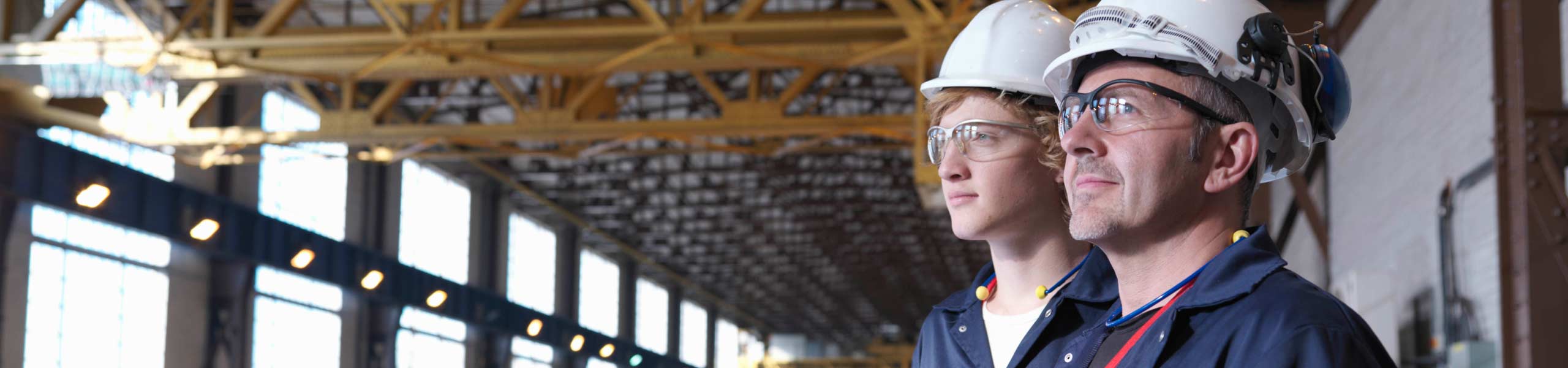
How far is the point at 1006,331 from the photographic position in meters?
3.55

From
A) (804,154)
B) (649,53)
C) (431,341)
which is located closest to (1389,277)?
(649,53)

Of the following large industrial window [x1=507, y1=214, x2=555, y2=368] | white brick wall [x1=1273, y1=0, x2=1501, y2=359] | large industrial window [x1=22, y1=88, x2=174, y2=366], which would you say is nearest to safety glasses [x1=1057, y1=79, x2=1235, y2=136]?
white brick wall [x1=1273, y1=0, x2=1501, y2=359]

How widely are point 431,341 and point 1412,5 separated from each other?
25.0 meters

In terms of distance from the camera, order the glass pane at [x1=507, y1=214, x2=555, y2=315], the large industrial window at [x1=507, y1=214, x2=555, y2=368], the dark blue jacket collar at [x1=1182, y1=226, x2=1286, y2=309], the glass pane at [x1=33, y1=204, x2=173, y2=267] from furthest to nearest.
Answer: the glass pane at [x1=507, y1=214, x2=555, y2=315]
the large industrial window at [x1=507, y1=214, x2=555, y2=368]
the glass pane at [x1=33, y1=204, x2=173, y2=267]
the dark blue jacket collar at [x1=1182, y1=226, x2=1286, y2=309]

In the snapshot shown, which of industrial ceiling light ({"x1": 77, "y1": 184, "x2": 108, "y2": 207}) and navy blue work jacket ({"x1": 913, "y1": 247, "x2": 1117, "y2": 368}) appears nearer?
navy blue work jacket ({"x1": 913, "y1": 247, "x2": 1117, "y2": 368})

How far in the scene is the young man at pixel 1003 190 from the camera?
11.7 feet

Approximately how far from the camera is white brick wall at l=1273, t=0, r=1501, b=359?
11828 mm

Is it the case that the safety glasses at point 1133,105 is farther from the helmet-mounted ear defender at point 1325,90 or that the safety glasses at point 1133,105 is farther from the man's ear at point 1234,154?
the helmet-mounted ear defender at point 1325,90

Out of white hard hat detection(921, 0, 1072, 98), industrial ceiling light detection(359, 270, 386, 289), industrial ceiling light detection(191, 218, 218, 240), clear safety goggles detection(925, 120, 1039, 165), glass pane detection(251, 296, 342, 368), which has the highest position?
white hard hat detection(921, 0, 1072, 98)

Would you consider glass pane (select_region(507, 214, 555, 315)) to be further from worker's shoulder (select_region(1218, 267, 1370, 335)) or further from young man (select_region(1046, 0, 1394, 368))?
worker's shoulder (select_region(1218, 267, 1370, 335))

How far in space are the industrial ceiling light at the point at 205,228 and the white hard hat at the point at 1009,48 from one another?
18.8 meters

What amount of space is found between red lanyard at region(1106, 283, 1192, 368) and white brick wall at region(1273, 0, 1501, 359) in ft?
27.0

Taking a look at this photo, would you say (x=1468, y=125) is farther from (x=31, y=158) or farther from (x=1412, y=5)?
(x=31, y=158)

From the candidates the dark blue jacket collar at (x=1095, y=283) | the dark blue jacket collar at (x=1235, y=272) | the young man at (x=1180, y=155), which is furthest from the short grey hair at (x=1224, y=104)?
the dark blue jacket collar at (x=1095, y=283)
